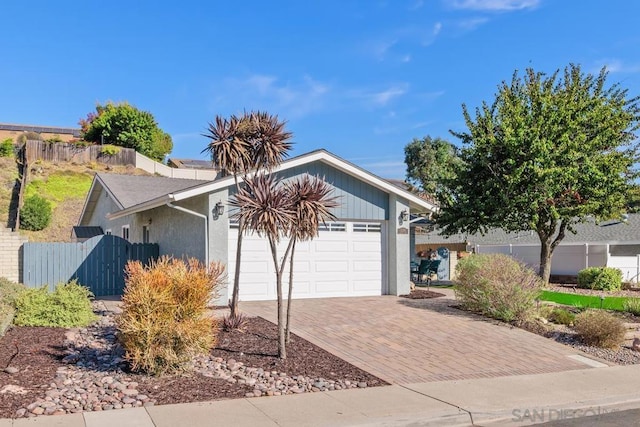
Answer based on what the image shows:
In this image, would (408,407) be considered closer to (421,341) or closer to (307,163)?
(421,341)

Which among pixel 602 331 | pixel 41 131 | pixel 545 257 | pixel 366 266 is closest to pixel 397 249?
pixel 366 266

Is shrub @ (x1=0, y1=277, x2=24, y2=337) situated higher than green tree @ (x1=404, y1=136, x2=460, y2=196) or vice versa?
green tree @ (x1=404, y1=136, x2=460, y2=196)

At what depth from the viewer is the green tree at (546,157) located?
18.9m

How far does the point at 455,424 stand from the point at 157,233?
532 inches

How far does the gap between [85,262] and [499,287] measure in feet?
39.2

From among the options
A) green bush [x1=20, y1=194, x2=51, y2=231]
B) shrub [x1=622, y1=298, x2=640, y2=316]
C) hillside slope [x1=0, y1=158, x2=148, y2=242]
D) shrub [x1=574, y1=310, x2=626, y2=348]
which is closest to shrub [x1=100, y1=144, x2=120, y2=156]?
hillside slope [x1=0, y1=158, x2=148, y2=242]

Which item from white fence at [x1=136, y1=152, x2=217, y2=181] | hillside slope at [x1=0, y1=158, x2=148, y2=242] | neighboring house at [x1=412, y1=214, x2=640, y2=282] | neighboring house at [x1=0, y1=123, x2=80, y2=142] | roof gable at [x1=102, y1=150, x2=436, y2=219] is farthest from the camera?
neighboring house at [x1=0, y1=123, x2=80, y2=142]

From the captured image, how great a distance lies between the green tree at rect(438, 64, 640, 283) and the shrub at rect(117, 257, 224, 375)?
13864mm

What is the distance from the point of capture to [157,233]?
18078mm

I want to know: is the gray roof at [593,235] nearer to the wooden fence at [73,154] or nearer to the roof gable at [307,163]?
the roof gable at [307,163]

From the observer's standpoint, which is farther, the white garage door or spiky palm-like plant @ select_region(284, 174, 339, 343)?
the white garage door

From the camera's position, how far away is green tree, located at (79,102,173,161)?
53.9 metres

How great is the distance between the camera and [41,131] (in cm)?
7038

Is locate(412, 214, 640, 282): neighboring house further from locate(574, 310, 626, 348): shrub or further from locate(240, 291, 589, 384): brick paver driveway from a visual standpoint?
locate(574, 310, 626, 348): shrub
